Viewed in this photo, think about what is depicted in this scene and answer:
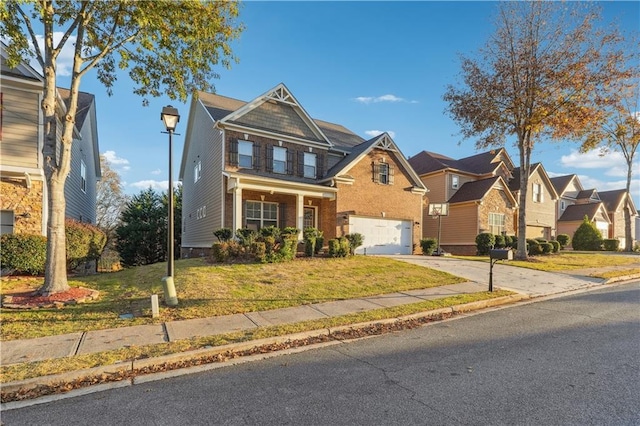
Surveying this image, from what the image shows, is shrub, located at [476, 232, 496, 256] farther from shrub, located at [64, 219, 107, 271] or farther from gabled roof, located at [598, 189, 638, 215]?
gabled roof, located at [598, 189, 638, 215]

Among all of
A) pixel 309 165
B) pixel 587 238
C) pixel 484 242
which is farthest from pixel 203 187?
pixel 587 238

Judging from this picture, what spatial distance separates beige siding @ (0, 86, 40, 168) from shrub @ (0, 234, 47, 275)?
2943 mm

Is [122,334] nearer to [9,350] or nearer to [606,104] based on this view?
[9,350]

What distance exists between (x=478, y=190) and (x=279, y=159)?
611 inches

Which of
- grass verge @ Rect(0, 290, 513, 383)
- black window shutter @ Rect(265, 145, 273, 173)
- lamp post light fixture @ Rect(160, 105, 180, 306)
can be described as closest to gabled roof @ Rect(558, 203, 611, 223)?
black window shutter @ Rect(265, 145, 273, 173)

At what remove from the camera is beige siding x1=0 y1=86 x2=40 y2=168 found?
11728 mm

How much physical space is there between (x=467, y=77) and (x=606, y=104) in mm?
6506

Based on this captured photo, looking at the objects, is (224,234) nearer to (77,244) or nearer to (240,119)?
(77,244)

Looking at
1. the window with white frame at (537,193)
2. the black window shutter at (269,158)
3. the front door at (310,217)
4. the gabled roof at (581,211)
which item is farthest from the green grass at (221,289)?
the gabled roof at (581,211)

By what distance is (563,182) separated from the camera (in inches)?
1452

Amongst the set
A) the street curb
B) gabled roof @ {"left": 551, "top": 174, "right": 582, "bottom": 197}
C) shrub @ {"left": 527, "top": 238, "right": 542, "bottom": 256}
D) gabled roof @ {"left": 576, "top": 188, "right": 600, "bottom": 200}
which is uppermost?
gabled roof @ {"left": 551, "top": 174, "right": 582, "bottom": 197}

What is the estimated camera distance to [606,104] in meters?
16.7

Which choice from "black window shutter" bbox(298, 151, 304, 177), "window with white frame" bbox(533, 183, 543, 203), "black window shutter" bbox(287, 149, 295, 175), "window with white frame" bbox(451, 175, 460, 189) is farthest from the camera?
"window with white frame" bbox(533, 183, 543, 203)

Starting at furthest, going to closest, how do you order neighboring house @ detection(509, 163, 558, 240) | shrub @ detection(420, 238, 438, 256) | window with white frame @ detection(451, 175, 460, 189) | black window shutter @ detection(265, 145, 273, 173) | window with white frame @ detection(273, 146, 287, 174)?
neighboring house @ detection(509, 163, 558, 240) → window with white frame @ detection(451, 175, 460, 189) → shrub @ detection(420, 238, 438, 256) → window with white frame @ detection(273, 146, 287, 174) → black window shutter @ detection(265, 145, 273, 173)
